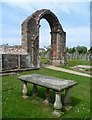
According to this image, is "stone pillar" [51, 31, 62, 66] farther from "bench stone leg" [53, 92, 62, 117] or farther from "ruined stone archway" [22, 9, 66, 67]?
"bench stone leg" [53, 92, 62, 117]

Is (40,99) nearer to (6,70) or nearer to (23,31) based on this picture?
(6,70)

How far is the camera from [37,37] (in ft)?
53.9

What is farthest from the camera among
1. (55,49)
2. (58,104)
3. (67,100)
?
(55,49)

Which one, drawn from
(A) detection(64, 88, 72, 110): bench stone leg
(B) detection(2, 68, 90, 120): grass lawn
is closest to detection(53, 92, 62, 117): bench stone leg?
(B) detection(2, 68, 90, 120): grass lawn

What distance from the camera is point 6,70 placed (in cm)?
1179

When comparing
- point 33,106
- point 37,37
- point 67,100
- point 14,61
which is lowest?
point 33,106

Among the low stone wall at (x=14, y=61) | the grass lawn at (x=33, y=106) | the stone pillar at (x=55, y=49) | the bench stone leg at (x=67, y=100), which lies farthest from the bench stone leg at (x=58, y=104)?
the stone pillar at (x=55, y=49)

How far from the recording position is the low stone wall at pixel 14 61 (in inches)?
471

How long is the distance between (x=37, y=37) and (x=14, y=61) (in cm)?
436

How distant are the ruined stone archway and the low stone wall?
1940 millimetres

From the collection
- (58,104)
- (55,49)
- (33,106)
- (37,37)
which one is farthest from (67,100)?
(55,49)

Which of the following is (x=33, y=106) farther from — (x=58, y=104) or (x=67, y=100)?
(x=67, y=100)

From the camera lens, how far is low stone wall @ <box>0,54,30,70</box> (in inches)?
471

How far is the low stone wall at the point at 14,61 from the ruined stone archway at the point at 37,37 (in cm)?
194
